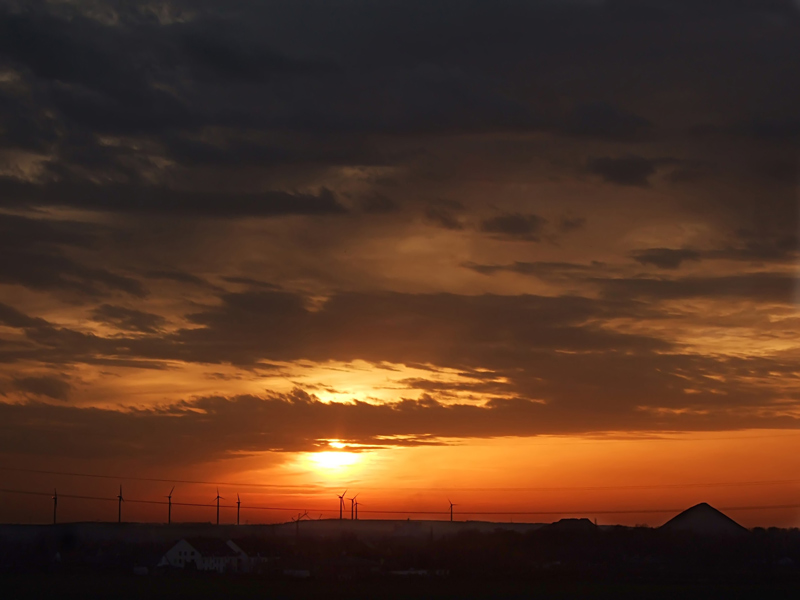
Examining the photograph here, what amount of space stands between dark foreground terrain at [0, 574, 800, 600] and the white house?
133ft

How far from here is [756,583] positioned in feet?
459

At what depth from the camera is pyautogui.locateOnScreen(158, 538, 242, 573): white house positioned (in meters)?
187

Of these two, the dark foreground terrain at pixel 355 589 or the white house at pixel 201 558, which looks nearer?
the dark foreground terrain at pixel 355 589

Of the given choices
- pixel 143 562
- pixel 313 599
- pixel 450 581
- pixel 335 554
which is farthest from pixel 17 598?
pixel 335 554

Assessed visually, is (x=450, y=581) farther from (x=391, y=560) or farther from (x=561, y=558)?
(x=561, y=558)

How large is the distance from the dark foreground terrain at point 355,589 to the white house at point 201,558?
4052 centimetres

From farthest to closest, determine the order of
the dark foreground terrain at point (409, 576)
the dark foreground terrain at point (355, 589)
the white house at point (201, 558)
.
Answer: the white house at point (201, 558)
the dark foreground terrain at point (409, 576)
the dark foreground terrain at point (355, 589)

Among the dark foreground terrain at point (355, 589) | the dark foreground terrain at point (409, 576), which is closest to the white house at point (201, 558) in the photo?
the dark foreground terrain at point (409, 576)

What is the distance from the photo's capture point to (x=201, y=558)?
192 meters

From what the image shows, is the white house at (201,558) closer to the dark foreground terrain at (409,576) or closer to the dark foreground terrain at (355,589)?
the dark foreground terrain at (409,576)

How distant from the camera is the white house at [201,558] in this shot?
18700cm

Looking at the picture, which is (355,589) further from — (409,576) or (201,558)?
(201,558)

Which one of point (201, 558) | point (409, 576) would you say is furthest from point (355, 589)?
point (201, 558)

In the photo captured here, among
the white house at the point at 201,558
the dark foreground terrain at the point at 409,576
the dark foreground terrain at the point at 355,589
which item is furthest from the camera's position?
the white house at the point at 201,558
